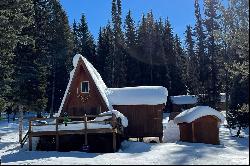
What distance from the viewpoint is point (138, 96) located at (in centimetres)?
3275

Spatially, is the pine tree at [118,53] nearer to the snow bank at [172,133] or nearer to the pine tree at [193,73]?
the pine tree at [193,73]

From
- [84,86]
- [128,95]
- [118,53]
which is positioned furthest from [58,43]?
[128,95]

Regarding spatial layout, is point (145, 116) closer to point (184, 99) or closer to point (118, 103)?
point (118, 103)

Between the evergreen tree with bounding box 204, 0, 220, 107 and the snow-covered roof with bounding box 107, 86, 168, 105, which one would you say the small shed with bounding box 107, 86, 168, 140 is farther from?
the evergreen tree with bounding box 204, 0, 220, 107

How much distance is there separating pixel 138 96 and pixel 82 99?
4.78 meters

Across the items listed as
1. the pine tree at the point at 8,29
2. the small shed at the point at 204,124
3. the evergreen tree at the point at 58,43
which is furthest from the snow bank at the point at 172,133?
the evergreen tree at the point at 58,43

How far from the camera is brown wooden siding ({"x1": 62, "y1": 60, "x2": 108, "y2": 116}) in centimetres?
3212

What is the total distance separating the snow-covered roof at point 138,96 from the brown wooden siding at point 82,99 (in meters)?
1.36

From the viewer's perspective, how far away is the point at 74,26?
271 ft

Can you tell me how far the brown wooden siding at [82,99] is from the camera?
3212 centimetres

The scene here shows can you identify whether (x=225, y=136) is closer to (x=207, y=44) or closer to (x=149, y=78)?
(x=207, y=44)

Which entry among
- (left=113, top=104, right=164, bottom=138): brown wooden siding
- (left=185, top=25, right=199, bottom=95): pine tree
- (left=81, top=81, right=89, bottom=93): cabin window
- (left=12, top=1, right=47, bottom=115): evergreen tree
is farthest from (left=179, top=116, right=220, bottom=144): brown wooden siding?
(left=185, top=25, right=199, bottom=95): pine tree

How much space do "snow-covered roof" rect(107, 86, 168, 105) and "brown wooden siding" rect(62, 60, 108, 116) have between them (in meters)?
1.36

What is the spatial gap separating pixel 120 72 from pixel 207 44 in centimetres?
1621
